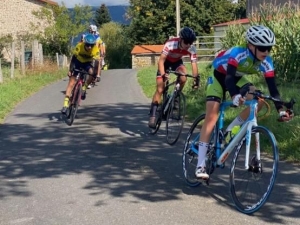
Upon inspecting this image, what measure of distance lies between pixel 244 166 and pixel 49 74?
70.8ft

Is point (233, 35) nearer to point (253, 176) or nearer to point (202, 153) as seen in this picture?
point (202, 153)

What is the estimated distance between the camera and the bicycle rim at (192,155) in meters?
7.07

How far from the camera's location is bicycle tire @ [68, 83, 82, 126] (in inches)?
480

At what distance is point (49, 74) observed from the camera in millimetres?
26797

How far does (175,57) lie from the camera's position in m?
10.0

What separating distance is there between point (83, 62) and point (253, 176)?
24.4 feet

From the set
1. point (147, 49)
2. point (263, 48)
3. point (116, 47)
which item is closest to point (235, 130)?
point (263, 48)

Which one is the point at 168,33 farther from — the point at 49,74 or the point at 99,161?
the point at 99,161

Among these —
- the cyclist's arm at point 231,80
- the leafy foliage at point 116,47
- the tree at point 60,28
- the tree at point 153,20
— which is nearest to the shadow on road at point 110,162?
the cyclist's arm at point 231,80

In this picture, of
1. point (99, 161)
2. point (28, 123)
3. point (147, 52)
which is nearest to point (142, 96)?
point (28, 123)

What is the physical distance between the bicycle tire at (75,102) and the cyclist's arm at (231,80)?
645cm

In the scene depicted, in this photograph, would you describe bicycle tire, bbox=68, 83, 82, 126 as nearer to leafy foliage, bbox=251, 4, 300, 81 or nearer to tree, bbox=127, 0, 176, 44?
leafy foliage, bbox=251, 4, 300, 81

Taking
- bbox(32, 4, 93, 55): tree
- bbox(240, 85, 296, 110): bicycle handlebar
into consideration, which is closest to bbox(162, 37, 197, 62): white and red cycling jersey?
bbox(240, 85, 296, 110): bicycle handlebar

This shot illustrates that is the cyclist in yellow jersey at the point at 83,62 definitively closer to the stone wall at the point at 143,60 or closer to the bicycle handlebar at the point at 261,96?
the bicycle handlebar at the point at 261,96
